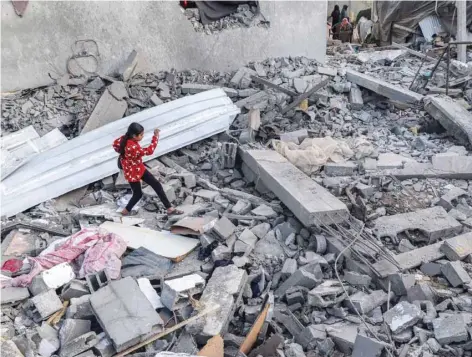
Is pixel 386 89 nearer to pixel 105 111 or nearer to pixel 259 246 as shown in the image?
pixel 105 111

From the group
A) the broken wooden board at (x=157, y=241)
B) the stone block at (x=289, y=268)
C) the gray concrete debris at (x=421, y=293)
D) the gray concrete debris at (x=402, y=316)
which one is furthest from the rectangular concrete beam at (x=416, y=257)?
the broken wooden board at (x=157, y=241)

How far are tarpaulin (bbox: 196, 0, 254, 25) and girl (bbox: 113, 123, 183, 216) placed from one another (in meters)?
5.24

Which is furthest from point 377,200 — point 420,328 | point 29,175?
point 29,175

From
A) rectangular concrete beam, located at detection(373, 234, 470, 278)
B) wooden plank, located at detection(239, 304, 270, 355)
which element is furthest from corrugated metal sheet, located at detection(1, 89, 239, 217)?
rectangular concrete beam, located at detection(373, 234, 470, 278)

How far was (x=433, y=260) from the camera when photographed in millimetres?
5176

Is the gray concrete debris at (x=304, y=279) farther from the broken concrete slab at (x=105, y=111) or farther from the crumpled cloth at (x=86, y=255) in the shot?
the broken concrete slab at (x=105, y=111)

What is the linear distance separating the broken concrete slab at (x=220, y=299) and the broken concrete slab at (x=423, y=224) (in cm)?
196

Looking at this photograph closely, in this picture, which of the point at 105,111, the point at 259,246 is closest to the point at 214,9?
the point at 105,111

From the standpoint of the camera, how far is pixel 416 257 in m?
5.18

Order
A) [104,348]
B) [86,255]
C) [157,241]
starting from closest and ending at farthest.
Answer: [104,348] < [86,255] < [157,241]

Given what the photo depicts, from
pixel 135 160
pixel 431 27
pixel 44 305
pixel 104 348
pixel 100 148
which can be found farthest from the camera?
pixel 431 27

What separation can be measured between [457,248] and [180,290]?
3.15 meters

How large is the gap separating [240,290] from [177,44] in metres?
6.98

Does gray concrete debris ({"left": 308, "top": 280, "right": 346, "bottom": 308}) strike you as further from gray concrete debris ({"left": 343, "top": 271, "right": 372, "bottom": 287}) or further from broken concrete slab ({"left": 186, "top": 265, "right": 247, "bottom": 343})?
broken concrete slab ({"left": 186, "top": 265, "right": 247, "bottom": 343})
